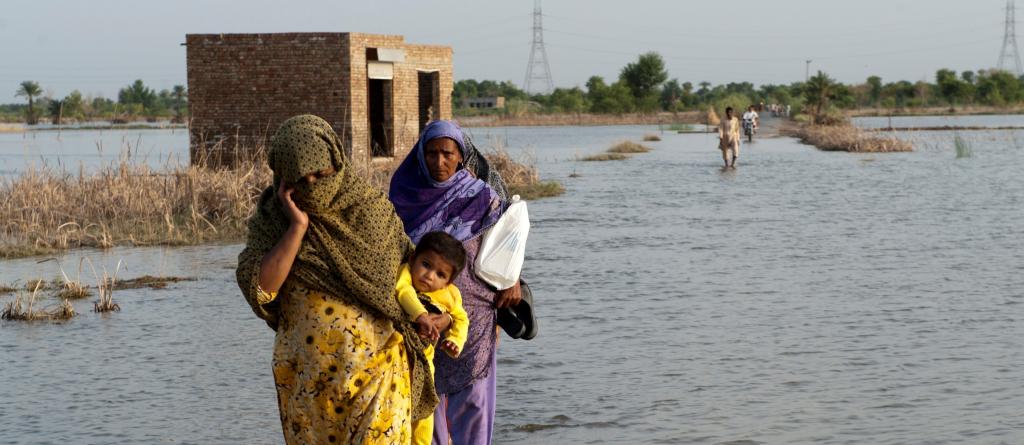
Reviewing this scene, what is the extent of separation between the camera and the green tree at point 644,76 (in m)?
102

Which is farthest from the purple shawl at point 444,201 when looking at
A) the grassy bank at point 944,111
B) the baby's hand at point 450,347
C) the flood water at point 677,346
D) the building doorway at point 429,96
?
the grassy bank at point 944,111

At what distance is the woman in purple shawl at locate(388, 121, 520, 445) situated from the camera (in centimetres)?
475

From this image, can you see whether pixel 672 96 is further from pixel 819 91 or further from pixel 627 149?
pixel 627 149

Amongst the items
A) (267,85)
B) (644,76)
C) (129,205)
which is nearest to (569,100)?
(644,76)

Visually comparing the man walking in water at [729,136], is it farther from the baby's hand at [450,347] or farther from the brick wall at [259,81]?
the baby's hand at [450,347]

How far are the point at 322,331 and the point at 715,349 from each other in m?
5.70

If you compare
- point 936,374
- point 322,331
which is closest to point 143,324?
point 936,374

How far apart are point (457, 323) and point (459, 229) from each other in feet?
1.94

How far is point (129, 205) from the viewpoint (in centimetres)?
1638

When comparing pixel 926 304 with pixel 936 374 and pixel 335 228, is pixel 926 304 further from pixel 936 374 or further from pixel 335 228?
pixel 335 228

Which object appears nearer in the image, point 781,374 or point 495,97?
point 781,374

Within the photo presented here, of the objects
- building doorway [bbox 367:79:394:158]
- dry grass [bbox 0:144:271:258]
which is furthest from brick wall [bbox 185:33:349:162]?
dry grass [bbox 0:144:271:258]

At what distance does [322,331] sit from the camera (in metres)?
3.82

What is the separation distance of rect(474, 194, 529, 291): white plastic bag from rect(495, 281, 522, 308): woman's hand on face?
7cm
